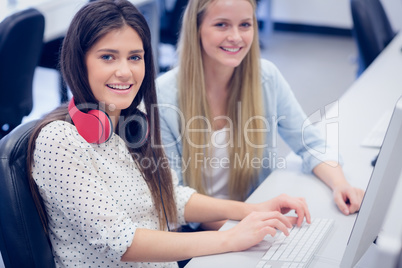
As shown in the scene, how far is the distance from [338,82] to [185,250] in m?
3.12

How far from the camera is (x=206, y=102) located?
154 cm

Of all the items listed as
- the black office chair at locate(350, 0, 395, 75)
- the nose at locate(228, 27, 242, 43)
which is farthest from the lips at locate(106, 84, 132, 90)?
the black office chair at locate(350, 0, 395, 75)

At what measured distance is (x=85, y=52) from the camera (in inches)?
42.4

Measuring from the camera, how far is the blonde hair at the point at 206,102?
59.4 inches

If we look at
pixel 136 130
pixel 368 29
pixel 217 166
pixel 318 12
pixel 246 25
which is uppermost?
pixel 246 25

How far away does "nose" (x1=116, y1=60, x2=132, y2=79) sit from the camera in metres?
1.10

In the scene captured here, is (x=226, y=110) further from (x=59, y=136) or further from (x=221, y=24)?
(x=59, y=136)

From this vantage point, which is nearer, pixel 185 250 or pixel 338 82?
pixel 185 250

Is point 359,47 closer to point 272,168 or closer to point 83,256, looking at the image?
point 272,168

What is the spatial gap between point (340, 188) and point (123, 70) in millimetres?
674

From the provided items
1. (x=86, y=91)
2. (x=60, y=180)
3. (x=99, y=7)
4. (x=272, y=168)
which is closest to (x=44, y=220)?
(x=60, y=180)

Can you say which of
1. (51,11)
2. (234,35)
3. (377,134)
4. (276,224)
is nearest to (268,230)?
(276,224)

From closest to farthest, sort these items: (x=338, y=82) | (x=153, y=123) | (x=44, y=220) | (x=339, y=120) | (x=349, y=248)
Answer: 1. (x=349, y=248)
2. (x=44, y=220)
3. (x=153, y=123)
4. (x=339, y=120)
5. (x=338, y=82)

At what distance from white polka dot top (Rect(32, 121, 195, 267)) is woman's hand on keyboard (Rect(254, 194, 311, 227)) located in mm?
350
